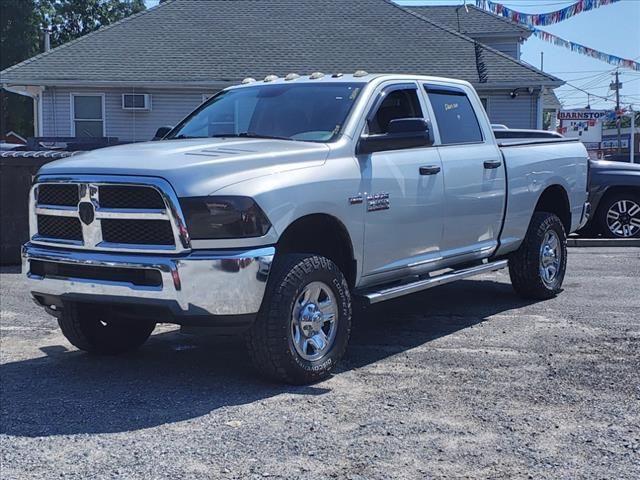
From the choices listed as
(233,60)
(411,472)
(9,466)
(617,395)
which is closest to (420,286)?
(617,395)

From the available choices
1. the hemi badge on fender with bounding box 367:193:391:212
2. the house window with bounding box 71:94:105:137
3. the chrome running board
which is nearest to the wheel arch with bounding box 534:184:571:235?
the chrome running board

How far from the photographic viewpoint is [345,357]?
20.5 ft

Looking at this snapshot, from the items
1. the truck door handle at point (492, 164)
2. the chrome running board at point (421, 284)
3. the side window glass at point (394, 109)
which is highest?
the side window glass at point (394, 109)

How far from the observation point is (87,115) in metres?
21.9

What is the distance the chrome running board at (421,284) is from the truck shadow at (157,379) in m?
0.48

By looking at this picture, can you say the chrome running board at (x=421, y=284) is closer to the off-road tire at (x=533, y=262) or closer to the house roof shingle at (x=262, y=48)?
the off-road tire at (x=533, y=262)

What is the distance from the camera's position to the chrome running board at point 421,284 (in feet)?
19.7

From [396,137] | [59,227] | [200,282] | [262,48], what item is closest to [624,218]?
[396,137]

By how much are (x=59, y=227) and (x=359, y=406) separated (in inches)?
90.2

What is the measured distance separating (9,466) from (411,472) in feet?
6.55

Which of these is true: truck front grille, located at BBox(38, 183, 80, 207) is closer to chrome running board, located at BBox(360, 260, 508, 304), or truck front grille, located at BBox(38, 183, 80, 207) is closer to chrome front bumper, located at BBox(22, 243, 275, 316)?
chrome front bumper, located at BBox(22, 243, 275, 316)

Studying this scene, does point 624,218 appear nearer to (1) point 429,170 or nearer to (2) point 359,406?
(1) point 429,170

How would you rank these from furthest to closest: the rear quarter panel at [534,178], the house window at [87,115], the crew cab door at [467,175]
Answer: the house window at [87,115], the rear quarter panel at [534,178], the crew cab door at [467,175]

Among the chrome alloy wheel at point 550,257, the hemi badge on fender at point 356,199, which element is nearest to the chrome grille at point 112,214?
the hemi badge on fender at point 356,199
